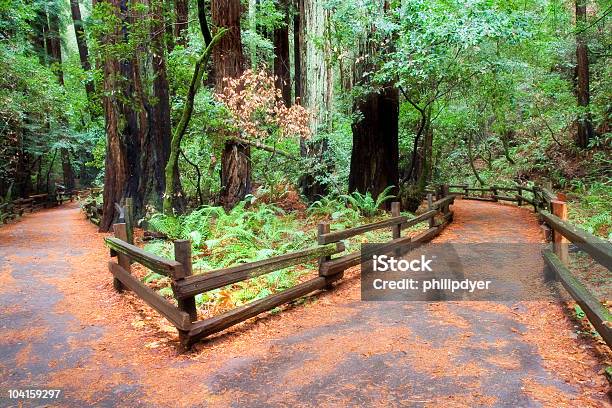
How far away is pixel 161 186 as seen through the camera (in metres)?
13.9

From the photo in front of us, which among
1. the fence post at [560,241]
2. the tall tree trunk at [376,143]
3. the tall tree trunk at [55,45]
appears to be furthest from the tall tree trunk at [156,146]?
the tall tree trunk at [55,45]

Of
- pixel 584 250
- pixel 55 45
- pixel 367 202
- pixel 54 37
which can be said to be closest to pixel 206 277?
pixel 584 250

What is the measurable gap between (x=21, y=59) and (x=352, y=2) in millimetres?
12591

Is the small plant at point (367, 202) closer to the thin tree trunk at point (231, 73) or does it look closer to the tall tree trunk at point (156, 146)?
the thin tree trunk at point (231, 73)

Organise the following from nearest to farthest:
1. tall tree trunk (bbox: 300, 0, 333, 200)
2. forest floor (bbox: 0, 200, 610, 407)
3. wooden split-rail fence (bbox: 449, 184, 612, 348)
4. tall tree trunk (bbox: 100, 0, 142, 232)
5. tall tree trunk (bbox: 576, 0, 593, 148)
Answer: forest floor (bbox: 0, 200, 610, 407) < wooden split-rail fence (bbox: 449, 184, 612, 348) < tall tree trunk (bbox: 100, 0, 142, 232) < tall tree trunk (bbox: 300, 0, 333, 200) < tall tree trunk (bbox: 576, 0, 593, 148)

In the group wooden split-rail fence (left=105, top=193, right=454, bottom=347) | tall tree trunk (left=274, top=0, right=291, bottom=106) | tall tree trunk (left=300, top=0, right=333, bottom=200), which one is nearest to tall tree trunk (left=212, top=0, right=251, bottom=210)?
tall tree trunk (left=300, top=0, right=333, bottom=200)

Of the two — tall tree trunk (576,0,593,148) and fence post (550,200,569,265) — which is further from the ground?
tall tree trunk (576,0,593,148)

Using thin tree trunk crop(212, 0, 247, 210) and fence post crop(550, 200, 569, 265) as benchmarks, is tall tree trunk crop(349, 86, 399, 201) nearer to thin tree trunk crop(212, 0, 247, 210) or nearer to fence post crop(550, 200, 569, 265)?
thin tree trunk crop(212, 0, 247, 210)

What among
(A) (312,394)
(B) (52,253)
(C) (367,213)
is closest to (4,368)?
(A) (312,394)

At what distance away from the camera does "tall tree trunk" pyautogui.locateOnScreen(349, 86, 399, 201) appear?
1332 cm

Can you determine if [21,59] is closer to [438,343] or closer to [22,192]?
[22,192]

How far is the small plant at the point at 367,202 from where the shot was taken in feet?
40.8

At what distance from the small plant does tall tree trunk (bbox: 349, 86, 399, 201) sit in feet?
2.21

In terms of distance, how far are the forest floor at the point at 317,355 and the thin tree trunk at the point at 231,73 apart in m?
6.53
